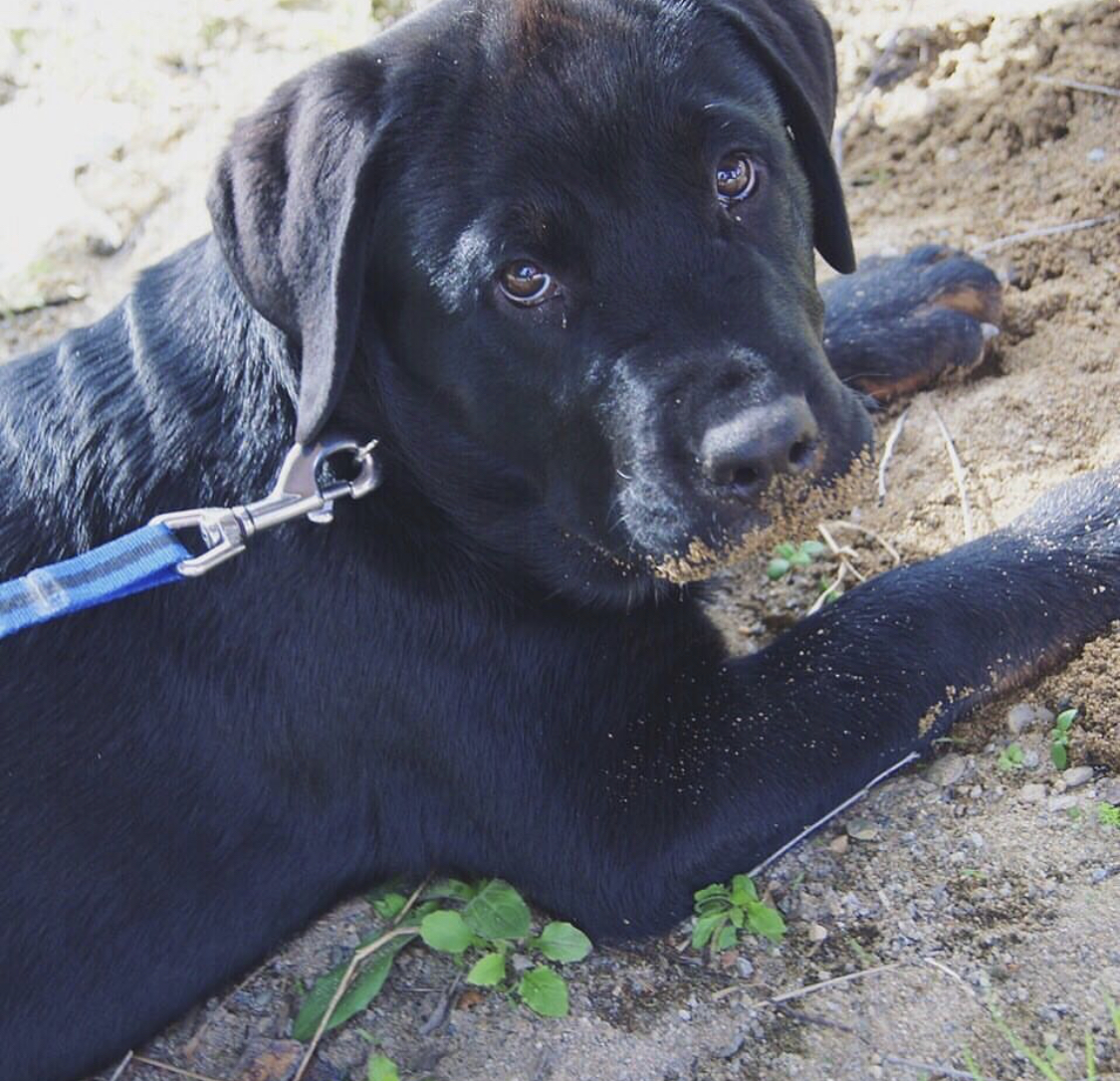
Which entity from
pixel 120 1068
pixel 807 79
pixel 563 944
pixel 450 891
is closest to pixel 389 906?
pixel 450 891

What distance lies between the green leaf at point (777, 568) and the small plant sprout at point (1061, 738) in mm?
745

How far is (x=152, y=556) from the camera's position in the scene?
2.27 metres

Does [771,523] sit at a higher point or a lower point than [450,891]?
higher

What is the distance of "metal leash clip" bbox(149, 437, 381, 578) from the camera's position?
7.36ft

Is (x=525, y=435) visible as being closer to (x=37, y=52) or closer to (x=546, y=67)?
(x=546, y=67)

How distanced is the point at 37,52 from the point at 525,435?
3.81 meters

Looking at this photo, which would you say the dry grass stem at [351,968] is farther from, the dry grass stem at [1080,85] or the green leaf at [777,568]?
the dry grass stem at [1080,85]

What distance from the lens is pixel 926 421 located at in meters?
3.34

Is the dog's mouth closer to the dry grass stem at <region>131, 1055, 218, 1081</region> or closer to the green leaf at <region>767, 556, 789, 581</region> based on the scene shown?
the green leaf at <region>767, 556, 789, 581</region>

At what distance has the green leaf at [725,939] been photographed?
2422 mm

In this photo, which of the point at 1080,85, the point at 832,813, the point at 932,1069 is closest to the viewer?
the point at 932,1069

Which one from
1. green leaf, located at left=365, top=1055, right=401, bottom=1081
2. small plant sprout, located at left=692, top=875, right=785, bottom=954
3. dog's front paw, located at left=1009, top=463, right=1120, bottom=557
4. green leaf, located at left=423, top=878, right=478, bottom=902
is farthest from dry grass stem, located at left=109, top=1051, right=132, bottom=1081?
dog's front paw, located at left=1009, top=463, right=1120, bottom=557

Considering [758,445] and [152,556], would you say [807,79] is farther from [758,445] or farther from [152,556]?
[152,556]

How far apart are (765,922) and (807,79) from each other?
1398mm
